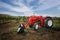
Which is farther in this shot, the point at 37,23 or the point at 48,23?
the point at 48,23

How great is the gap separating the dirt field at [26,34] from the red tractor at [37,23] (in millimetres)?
80

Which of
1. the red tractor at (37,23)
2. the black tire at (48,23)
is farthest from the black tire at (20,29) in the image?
the black tire at (48,23)

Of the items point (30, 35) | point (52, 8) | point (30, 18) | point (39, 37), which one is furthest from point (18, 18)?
point (52, 8)

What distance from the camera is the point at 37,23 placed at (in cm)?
212

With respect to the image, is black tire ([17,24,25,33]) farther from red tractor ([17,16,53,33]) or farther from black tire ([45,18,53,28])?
black tire ([45,18,53,28])

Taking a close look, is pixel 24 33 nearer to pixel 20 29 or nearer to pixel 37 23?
pixel 20 29

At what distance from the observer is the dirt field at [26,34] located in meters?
2.03

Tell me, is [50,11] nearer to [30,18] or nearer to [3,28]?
[30,18]

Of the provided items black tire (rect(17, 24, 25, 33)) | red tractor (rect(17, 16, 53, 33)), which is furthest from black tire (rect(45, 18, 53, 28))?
black tire (rect(17, 24, 25, 33))

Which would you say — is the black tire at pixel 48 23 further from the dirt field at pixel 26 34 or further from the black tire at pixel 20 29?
the black tire at pixel 20 29

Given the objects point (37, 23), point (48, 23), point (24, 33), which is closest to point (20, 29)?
point (24, 33)

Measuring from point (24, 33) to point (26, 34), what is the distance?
1.6 inches

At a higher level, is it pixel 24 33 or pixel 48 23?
pixel 48 23

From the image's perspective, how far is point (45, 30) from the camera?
2201 millimetres
